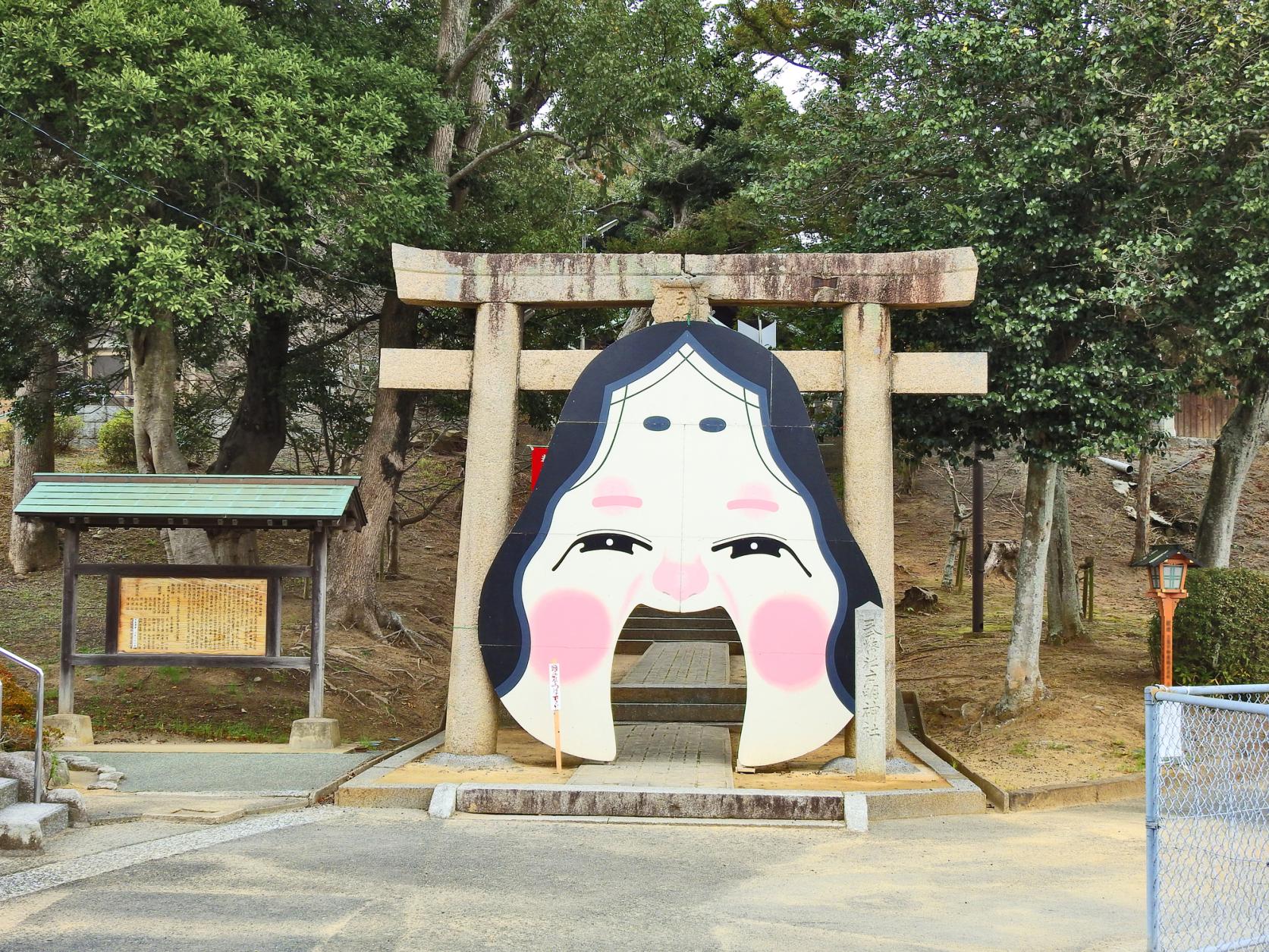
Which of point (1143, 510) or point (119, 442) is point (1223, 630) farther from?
point (119, 442)

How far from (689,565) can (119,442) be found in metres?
18.2

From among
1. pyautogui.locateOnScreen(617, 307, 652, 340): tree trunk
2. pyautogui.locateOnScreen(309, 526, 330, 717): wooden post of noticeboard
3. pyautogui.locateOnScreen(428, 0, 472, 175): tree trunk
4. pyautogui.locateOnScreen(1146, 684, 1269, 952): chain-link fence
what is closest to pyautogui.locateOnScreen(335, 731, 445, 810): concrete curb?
pyautogui.locateOnScreen(309, 526, 330, 717): wooden post of noticeboard

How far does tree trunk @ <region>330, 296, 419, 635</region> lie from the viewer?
62.3 ft

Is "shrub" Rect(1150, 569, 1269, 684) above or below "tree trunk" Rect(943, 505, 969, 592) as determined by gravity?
below

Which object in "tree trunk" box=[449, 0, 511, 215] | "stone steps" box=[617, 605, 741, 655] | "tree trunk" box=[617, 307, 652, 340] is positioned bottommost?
"stone steps" box=[617, 605, 741, 655]

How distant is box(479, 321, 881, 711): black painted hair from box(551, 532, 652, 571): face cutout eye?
35 cm

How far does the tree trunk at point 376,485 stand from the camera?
747 inches

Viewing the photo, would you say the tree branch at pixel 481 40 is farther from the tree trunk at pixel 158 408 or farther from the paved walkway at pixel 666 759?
the paved walkway at pixel 666 759

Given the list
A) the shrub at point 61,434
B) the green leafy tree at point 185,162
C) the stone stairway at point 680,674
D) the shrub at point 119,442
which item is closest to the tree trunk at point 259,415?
the green leafy tree at point 185,162

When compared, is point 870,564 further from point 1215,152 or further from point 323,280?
point 323,280

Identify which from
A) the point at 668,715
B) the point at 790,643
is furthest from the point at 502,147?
the point at 790,643

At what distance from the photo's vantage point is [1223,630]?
13086mm

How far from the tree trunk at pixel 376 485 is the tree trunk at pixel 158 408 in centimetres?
314

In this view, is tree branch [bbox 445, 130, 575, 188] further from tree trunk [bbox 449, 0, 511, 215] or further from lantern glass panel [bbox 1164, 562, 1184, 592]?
lantern glass panel [bbox 1164, 562, 1184, 592]
